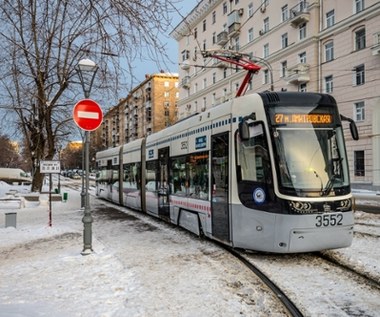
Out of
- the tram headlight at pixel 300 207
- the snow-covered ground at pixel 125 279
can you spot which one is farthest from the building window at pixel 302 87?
the tram headlight at pixel 300 207

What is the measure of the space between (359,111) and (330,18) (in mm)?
8280

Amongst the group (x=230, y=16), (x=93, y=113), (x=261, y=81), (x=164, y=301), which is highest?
(x=230, y=16)

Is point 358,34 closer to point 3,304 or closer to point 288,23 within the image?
point 288,23

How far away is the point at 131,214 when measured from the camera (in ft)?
56.1

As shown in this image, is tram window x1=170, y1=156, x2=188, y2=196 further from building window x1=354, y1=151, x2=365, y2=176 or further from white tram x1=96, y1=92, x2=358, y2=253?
building window x1=354, y1=151, x2=365, y2=176

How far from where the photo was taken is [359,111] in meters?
31.5

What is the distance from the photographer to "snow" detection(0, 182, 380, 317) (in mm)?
5242

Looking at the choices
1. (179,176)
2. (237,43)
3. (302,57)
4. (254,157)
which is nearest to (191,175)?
(179,176)

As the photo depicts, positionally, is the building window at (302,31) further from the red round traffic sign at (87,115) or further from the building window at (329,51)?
the red round traffic sign at (87,115)

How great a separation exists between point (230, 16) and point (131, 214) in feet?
115

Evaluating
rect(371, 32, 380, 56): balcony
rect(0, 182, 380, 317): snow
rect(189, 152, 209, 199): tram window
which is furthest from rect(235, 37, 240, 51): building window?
rect(0, 182, 380, 317): snow

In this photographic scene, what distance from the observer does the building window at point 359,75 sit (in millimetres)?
30931

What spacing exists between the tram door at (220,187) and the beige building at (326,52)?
14677 millimetres

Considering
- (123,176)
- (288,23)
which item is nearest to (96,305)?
(123,176)
